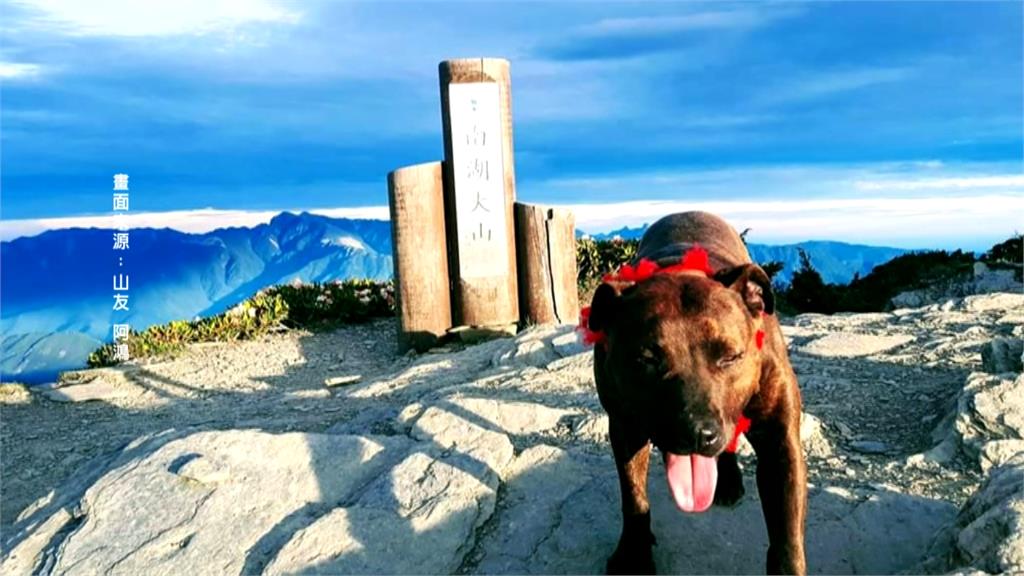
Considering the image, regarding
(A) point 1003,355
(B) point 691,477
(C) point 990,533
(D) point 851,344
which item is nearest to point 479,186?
(D) point 851,344

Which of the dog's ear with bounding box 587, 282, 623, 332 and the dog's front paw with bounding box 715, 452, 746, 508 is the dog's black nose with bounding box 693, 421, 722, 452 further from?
the dog's front paw with bounding box 715, 452, 746, 508

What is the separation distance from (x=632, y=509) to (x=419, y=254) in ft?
22.1

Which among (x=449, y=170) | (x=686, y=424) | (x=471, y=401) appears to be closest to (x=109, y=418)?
(x=449, y=170)

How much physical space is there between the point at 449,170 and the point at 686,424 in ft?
25.0

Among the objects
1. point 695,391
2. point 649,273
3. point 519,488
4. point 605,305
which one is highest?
point 649,273

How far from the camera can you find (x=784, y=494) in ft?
11.5

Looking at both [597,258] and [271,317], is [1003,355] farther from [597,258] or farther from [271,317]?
[271,317]

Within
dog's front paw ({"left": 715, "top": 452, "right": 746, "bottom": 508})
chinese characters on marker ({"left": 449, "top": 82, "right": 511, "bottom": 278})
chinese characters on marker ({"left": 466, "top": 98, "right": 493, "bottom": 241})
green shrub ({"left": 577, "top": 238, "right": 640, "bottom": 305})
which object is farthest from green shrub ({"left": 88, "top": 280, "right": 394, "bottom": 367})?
dog's front paw ({"left": 715, "top": 452, "right": 746, "bottom": 508})

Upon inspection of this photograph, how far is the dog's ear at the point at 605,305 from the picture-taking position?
→ 3.36 meters

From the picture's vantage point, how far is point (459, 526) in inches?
166

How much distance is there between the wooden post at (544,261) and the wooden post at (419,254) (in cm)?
88

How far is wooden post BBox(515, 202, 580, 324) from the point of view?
10.3 m

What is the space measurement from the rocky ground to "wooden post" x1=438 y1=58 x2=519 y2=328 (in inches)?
131

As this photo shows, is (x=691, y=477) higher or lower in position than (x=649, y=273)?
lower
